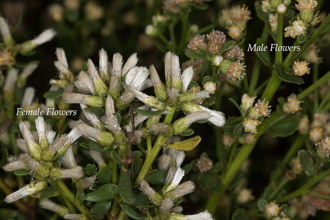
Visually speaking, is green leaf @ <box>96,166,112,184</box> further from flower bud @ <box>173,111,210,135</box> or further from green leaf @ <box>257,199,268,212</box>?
green leaf @ <box>257,199,268,212</box>

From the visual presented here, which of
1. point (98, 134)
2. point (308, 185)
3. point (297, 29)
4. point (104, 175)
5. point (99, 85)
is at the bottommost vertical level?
point (308, 185)

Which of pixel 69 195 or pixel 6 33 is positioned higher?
pixel 6 33

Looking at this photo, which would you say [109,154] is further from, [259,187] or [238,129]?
[259,187]

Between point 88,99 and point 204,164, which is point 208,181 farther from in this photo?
point 88,99

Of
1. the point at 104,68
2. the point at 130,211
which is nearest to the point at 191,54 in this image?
the point at 104,68

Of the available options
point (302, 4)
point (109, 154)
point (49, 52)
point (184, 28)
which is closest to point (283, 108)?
point (302, 4)

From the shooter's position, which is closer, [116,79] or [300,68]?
[116,79]

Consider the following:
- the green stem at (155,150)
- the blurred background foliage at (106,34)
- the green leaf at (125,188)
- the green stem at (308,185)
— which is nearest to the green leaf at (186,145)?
the green stem at (155,150)
